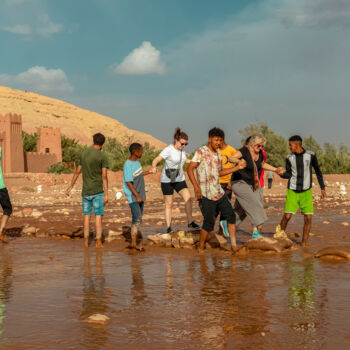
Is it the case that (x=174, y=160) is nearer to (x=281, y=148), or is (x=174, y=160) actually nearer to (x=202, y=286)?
(x=202, y=286)

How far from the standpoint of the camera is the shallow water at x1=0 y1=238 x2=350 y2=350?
4008 mm

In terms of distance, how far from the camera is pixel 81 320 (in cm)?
453

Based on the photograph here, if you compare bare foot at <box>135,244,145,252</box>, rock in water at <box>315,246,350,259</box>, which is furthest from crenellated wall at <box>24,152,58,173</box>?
rock in water at <box>315,246,350,259</box>

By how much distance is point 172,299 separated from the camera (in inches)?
208

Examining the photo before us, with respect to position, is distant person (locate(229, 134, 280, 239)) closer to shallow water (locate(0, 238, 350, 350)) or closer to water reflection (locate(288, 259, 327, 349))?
shallow water (locate(0, 238, 350, 350))

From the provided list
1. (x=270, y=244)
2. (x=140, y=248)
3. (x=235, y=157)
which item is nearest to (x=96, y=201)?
(x=140, y=248)

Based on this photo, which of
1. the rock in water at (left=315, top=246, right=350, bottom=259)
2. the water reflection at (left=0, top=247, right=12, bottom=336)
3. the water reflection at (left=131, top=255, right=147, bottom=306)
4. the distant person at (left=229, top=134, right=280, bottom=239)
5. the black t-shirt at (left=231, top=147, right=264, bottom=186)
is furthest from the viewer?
the distant person at (left=229, top=134, right=280, bottom=239)

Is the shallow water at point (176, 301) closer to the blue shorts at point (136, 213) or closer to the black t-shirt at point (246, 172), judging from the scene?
the blue shorts at point (136, 213)

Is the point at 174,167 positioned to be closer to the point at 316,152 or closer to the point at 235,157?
the point at 235,157

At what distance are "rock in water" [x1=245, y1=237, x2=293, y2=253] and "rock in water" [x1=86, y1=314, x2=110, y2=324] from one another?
423cm

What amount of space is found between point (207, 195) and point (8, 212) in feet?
13.4

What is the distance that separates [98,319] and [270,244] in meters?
4.37

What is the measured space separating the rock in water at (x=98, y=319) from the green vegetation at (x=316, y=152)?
43874mm

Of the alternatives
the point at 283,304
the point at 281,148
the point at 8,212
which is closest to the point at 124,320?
the point at 283,304
